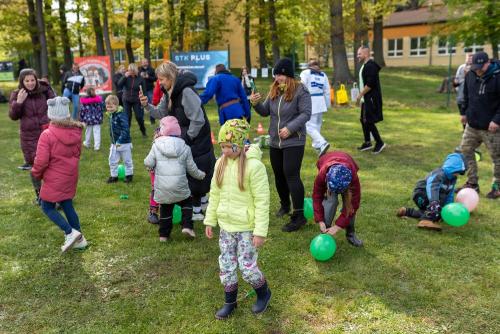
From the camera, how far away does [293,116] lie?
5414 millimetres

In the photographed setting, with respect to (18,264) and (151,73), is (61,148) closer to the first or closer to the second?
(18,264)

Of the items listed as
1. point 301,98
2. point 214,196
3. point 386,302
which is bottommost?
point 386,302

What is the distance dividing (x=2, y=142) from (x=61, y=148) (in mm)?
8955

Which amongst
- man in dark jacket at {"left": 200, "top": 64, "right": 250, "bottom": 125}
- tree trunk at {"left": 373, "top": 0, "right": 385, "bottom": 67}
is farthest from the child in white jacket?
tree trunk at {"left": 373, "top": 0, "right": 385, "bottom": 67}

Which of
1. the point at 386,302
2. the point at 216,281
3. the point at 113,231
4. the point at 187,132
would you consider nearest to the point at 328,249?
the point at 386,302

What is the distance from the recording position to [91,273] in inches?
183

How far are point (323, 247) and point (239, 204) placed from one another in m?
1.39

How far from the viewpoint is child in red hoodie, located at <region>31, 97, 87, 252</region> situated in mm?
4781

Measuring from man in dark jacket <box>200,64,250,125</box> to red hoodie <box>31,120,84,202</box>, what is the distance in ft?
8.49

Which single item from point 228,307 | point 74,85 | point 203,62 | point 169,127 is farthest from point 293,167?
point 203,62

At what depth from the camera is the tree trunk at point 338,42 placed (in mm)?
20297

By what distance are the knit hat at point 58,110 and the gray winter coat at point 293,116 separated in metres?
2.18

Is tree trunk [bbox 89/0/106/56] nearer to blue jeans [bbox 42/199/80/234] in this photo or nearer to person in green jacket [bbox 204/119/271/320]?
blue jeans [bbox 42/199/80/234]

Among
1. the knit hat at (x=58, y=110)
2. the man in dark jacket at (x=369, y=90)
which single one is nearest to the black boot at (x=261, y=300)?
the knit hat at (x=58, y=110)
